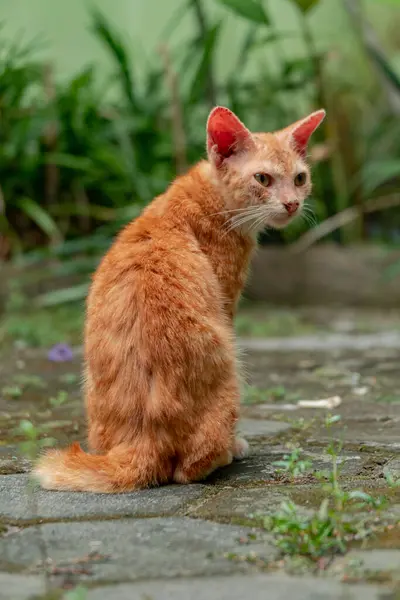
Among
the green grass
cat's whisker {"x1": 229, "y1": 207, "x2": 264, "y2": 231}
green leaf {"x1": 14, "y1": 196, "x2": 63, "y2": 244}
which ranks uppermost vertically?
Result: cat's whisker {"x1": 229, "y1": 207, "x2": 264, "y2": 231}

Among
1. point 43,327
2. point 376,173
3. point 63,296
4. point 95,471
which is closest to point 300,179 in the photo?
point 95,471

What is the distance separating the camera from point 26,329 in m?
5.31

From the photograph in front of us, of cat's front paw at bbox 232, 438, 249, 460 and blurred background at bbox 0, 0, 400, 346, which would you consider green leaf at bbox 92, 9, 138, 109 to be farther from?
cat's front paw at bbox 232, 438, 249, 460

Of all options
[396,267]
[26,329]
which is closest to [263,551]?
[26,329]

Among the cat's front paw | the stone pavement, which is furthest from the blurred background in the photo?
the cat's front paw

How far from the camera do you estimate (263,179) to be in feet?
9.24

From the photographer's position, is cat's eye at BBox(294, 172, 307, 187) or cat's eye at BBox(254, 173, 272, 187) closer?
cat's eye at BBox(254, 173, 272, 187)

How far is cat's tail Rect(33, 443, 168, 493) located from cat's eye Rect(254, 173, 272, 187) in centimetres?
96

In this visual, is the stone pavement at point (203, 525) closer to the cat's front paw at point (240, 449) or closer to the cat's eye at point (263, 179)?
the cat's front paw at point (240, 449)

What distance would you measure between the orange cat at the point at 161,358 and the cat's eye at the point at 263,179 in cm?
10

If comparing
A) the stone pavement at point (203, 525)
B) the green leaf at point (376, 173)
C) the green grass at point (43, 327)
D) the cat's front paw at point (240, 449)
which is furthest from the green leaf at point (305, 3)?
the cat's front paw at point (240, 449)

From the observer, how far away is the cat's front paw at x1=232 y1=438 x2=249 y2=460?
8.78ft

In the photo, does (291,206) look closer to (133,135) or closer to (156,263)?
(156,263)

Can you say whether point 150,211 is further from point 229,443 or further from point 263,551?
point 263,551
